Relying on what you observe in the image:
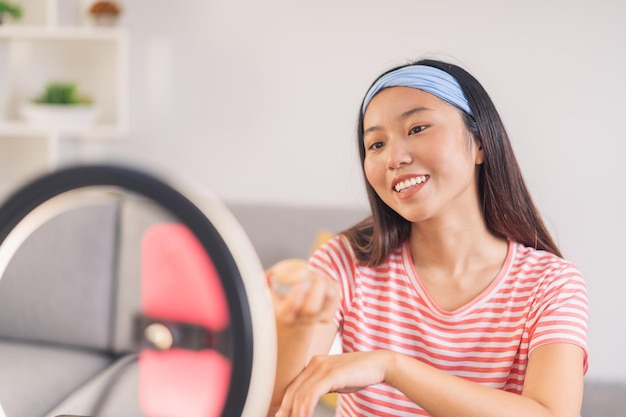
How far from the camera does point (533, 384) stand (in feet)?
2.98

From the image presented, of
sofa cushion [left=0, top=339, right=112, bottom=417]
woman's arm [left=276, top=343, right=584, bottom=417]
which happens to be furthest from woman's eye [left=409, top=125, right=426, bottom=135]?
sofa cushion [left=0, top=339, right=112, bottom=417]

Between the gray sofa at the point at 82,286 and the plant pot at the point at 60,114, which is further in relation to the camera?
the plant pot at the point at 60,114

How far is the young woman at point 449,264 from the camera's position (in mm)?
993

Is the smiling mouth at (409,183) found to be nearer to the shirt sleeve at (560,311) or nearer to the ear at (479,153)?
the ear at (479,153)

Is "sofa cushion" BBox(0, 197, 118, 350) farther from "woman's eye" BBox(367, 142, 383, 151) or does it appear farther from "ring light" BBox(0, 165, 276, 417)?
"ring light" BBox(0, 165, 276, 417)

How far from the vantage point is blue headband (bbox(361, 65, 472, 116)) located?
1.03 meters

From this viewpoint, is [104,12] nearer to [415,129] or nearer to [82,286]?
[82,286]

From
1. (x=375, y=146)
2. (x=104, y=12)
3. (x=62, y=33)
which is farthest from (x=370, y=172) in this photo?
(x=62, y=33)

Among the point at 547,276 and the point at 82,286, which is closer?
the point at 547,276

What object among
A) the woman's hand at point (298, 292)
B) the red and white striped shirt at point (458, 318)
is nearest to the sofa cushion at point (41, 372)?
the red and white striped shirt at point (458, 318)

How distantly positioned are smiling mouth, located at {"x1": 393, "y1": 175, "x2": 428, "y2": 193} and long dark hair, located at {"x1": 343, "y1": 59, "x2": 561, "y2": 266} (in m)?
0.12

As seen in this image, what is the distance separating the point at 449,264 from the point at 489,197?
119 mm

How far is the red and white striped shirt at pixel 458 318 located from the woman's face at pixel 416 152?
136 mm

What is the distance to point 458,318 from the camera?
1.06 meters
